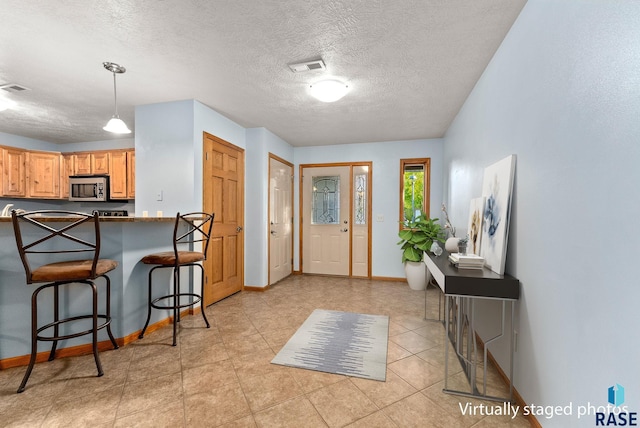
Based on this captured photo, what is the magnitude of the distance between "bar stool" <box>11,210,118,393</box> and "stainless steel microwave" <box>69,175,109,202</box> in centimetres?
296

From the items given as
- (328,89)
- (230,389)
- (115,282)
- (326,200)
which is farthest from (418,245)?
(115,282)

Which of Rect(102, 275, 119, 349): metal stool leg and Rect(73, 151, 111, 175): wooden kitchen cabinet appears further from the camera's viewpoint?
Rect(73, 151, 111, 175): wooden kitchen cabinet

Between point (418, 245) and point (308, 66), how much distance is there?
2994 millimetres

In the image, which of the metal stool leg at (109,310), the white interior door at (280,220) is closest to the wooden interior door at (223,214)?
the white interior door at (280,220)

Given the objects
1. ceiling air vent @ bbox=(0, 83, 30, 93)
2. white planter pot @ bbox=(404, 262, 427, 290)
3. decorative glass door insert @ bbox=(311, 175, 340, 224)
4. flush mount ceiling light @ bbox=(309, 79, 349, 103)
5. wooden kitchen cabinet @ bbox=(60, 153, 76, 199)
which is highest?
ceiling air vent @ bbox=(0, 83, 30, 93)

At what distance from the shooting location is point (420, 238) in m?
4.25

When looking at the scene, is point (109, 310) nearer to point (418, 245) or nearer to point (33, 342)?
point (33, 342)

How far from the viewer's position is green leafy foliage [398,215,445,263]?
167 inches

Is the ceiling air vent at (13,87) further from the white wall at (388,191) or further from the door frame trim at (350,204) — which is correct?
the white wall at (388,191)

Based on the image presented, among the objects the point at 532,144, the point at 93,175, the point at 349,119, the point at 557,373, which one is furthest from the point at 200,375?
the point at 93,175

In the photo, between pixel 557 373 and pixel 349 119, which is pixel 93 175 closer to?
pixel 349 119

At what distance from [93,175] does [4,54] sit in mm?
2927

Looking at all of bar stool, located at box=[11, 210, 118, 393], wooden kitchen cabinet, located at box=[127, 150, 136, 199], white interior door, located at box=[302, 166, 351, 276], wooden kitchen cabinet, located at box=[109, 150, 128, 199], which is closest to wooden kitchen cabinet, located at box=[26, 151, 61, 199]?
wooden kitchen cabinet, located at box=[109, 150, 128, 199]

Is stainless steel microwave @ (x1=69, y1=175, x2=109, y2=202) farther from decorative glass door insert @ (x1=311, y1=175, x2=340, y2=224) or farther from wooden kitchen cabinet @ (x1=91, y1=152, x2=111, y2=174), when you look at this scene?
decorative glass door insert @ (x1=311, y1=175, x2=340, y2=224)
